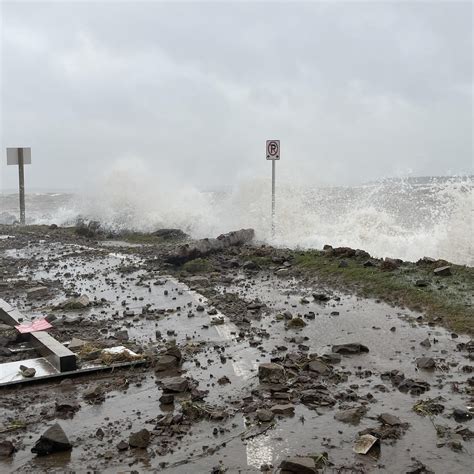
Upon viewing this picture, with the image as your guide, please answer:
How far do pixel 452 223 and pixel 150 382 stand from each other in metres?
10.2

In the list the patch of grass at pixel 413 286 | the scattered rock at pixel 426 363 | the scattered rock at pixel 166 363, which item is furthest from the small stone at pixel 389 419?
the patch of grass at pixel 413 286

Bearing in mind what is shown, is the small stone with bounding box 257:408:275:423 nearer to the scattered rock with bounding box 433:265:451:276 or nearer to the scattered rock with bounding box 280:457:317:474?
the scattered rock with bounding box 280:457:317:474

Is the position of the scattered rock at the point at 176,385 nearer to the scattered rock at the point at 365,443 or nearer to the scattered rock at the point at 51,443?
the scattered rock at the point at 51,443

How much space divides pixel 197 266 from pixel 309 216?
22.1 ft

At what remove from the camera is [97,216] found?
23516 mm

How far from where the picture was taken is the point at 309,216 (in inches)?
703

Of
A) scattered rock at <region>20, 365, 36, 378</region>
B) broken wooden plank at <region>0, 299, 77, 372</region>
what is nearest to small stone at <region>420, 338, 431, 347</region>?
broken wooden plank at <region>0, 299, 77, 372</region>

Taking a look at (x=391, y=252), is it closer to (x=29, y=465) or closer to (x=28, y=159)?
(x=29, y=465)

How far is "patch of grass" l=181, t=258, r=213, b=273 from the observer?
1214 cm

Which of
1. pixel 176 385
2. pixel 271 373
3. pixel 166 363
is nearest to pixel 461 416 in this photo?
pixel 271 373

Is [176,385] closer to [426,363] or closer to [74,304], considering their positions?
[426,363]

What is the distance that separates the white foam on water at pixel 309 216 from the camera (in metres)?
13.6

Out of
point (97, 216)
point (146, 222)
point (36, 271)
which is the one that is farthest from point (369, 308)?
point (97, 216)

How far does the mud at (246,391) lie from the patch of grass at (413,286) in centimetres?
36
